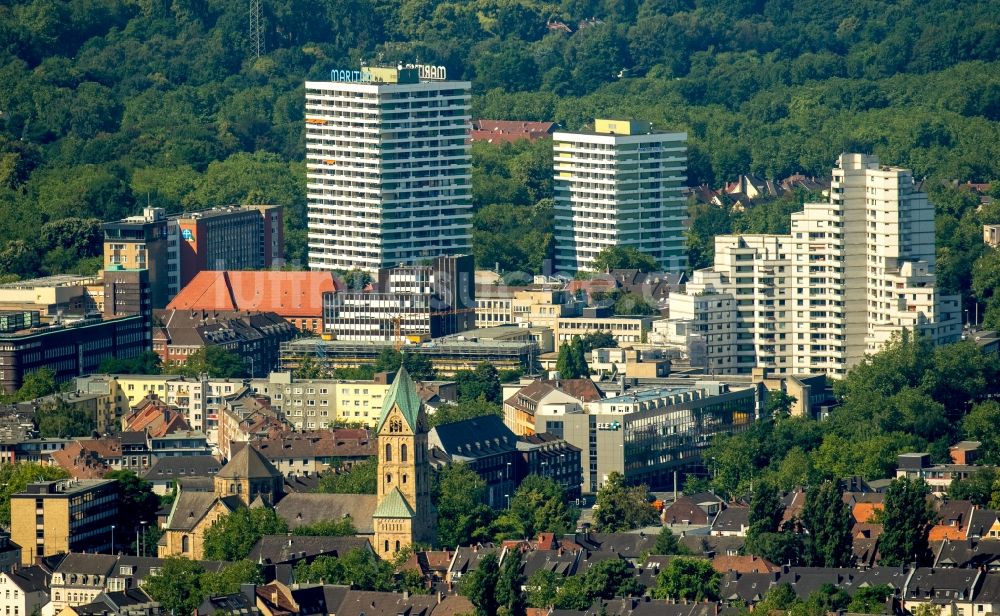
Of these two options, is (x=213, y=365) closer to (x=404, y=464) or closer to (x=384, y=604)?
(x=404, y=464)

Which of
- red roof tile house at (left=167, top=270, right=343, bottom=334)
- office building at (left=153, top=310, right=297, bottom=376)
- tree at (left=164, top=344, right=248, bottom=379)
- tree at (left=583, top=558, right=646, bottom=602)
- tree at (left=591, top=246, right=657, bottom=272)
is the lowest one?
tree at (left=583, top=558, right=646, bottom=602)

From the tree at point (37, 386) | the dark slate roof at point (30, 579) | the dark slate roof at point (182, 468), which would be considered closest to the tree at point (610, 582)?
the dark slate roof at point (30, 579)

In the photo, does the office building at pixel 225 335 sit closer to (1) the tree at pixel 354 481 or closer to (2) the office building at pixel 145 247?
(2) the office building at pixel 145 247

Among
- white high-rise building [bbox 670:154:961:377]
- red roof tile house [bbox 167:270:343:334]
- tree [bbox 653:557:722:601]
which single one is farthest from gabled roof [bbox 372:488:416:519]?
red roof tile house [bbox 167:270:343:334]

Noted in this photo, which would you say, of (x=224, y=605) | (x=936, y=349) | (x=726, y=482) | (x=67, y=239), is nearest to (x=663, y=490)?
(x=726, y=482)

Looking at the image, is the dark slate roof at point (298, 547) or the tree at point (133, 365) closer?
the dark slate roof at point (298, 547)

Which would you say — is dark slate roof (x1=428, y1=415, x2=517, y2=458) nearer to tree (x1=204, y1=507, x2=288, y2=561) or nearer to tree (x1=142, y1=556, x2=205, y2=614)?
tree (x1=204, y1=507, x2=288, y2=561)

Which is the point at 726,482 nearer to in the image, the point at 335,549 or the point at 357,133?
the point at 335,549
